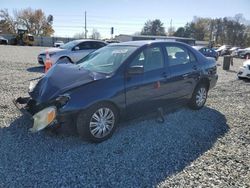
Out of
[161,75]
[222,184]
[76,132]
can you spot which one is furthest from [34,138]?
[222,184]

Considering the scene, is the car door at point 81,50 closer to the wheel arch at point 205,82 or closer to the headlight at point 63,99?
the wheel arch at point 205,82

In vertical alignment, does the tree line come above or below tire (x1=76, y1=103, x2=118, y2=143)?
above

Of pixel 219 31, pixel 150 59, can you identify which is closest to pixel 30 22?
pixel 219 31

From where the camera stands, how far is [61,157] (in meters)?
3.40

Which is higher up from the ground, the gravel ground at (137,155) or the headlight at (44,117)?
the headlight at (44,117)

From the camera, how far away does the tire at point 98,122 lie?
3.59 m

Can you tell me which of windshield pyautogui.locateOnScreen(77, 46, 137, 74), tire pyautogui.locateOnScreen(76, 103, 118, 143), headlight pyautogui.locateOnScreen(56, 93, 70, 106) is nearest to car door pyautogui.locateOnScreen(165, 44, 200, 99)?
windshield pyautogui.locateOnScreen(77, 46, 137, 74)

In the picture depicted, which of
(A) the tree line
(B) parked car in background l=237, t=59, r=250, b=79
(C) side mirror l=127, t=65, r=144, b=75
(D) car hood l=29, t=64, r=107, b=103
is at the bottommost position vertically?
(B) parked car in background l=237, t=59, r=250, b=79

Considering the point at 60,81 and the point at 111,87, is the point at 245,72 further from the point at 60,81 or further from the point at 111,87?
the point at 60,81

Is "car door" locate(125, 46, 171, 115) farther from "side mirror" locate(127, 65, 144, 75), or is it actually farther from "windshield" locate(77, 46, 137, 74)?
"windshield" locate(77, 46, 137, 74)

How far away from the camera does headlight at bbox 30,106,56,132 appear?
11.1 ft

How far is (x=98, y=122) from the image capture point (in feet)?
12.3

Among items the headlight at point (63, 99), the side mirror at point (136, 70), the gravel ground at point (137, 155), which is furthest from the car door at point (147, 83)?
the headlight at point (63, 99)

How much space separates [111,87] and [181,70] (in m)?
1.83
